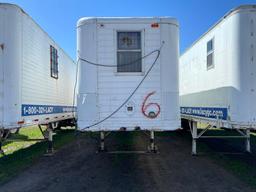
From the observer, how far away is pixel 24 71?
7.30 m

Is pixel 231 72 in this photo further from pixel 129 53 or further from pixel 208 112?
pixel 129 53

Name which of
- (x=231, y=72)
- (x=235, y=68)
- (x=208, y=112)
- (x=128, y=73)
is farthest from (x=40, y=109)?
(x=235, y=68)

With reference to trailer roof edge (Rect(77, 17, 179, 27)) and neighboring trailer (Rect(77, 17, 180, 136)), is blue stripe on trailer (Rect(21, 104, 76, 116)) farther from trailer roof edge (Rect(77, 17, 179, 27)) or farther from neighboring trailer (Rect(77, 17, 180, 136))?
trailer roof edge (Rect(77, 17, 179, 27))

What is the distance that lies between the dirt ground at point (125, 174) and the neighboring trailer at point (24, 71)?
4.61 feet

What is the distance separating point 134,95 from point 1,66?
3300 millimetres

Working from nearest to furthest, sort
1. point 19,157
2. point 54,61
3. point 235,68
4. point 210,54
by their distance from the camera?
point 235,68, point 210,54, point 19,157, point 54,61

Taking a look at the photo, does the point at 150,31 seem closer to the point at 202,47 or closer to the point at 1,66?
→ the point at 202,47

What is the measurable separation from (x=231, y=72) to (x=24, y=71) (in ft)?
17.1

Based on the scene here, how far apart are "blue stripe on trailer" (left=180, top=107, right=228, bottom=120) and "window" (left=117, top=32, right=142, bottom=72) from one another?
7.79ft

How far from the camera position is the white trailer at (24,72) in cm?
681

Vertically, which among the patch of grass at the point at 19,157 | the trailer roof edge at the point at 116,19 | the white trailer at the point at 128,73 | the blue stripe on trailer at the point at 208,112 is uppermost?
the trailer roof edge at the point at 116,19

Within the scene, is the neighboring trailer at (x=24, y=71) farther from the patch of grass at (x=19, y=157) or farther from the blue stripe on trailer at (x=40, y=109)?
the patch of grass at (x=19, y=157)

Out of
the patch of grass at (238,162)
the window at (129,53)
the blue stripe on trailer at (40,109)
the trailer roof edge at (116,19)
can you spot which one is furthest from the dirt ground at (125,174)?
the trailer roof edge at (116,19)

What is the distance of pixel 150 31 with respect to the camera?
6746mm
